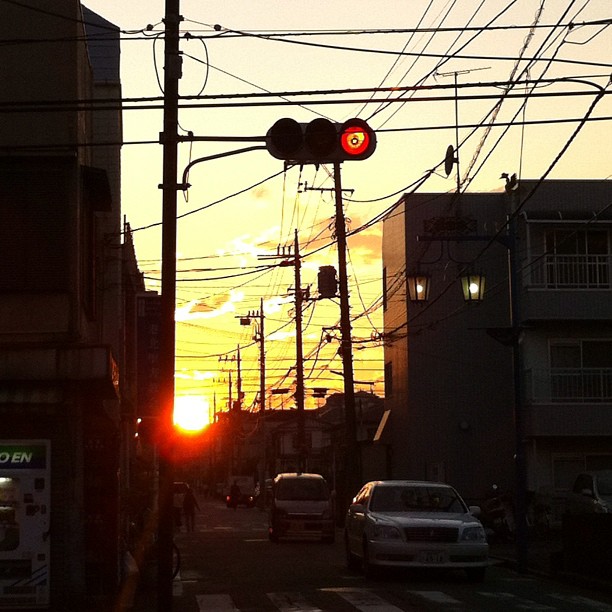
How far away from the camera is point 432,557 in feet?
64.6

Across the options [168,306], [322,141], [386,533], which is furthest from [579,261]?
[322,141]

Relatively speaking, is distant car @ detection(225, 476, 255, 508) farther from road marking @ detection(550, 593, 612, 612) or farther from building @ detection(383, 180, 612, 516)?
road marking @ detection(550, 593, 612, 612)

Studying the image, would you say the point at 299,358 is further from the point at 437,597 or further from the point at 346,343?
the point at 437,597

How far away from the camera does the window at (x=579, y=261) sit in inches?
1489

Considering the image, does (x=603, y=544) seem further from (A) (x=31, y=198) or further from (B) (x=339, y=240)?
(B) (x=339, y=240)

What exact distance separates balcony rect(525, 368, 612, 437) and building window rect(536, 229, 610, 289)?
2.90m

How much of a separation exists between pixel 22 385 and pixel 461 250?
1055 inches

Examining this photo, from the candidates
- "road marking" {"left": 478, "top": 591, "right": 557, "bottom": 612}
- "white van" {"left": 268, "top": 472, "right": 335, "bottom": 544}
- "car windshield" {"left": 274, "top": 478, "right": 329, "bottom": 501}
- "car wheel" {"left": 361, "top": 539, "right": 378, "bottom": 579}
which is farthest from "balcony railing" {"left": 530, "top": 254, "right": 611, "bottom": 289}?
"road marking" {"left": 478, "top": 591, "right": 557, "bottom": 612}

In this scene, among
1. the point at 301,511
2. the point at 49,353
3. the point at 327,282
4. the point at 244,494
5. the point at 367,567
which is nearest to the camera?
the point at 49,353

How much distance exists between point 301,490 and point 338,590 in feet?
52.5

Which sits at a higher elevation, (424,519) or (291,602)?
(424,519)


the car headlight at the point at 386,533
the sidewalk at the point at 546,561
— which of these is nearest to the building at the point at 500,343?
the sidewalk at the point at 546,561

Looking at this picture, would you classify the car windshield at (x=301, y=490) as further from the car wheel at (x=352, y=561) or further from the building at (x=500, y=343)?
the car wheel at (x=352, y=561)

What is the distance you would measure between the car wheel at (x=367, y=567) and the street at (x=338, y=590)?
0.52 feet
